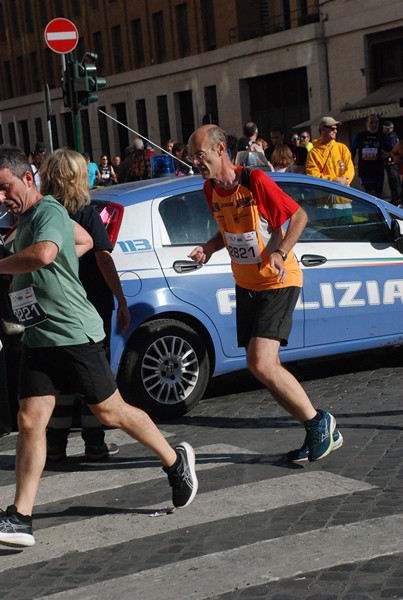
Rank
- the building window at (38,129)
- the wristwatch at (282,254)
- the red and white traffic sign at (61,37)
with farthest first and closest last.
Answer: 1. the building window at (38,129)
2. the red and white traffic sign at (61,37)
3. the wristwatch at (282,254)

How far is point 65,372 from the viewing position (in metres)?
5.52

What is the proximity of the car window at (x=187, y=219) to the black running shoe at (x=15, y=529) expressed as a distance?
124 inches

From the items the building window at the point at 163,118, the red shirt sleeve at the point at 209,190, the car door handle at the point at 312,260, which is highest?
the red shirt sleeve at the point at 209,190

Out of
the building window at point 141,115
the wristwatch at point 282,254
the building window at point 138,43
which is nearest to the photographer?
the wristwatch at point 282,254

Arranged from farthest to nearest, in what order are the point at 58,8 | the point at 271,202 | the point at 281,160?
the point at 58,8
the point at 281,160
the point at 271,202

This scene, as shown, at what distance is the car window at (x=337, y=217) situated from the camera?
28.2ft

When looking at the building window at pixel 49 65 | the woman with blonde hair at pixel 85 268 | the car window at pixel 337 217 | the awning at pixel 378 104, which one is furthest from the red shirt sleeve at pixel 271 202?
the building window at pixel 49 65

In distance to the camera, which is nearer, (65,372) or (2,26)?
(65,372)

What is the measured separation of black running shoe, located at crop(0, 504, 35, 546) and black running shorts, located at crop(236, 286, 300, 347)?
1.74m

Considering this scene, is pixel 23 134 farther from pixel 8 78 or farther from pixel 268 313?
pixel 268 313

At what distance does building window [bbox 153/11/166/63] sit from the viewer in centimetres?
5309

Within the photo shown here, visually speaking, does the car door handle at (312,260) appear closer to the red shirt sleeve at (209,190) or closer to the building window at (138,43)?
the red shirt sleeve at (209,190)

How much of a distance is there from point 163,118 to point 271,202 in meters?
47.8

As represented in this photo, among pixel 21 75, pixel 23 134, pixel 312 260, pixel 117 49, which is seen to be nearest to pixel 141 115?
pixel 117 49
